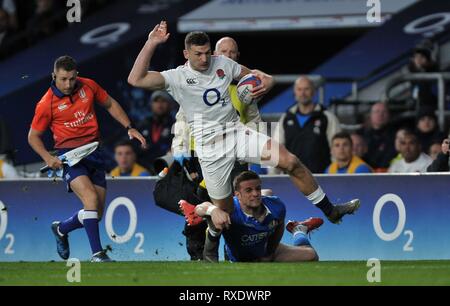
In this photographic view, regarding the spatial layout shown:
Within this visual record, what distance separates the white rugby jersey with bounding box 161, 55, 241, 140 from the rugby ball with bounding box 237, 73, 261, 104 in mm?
115

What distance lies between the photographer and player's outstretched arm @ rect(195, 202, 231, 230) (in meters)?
12.9

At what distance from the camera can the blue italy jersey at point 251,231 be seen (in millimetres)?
13383

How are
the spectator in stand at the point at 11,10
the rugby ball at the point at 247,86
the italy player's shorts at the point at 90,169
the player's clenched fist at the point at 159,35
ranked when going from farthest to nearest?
the spectator in stand at the point at 11,10 → the italy player's shorts at the point at 90,169 → the rugby ball at the point at 247,86 → the player's clenched fist at the point at 159,35

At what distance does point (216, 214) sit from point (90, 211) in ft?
5.82

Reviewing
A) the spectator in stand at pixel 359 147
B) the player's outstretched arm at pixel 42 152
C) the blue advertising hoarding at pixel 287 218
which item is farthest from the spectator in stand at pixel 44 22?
the player's outstretched arm at pixel 42 152

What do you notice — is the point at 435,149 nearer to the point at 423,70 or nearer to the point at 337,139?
the point at 337,139

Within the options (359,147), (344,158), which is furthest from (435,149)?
(344,158)

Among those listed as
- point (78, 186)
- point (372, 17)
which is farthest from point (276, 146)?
point (372, 17)

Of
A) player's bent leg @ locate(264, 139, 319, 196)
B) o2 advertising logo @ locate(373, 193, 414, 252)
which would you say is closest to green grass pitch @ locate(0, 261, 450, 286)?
player's bent leg @ locate(264, 139, 319, 196)

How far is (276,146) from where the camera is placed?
42.5 feet

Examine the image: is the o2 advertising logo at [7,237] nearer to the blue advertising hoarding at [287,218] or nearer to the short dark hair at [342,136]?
the blue advertising hoarding at [287,218]

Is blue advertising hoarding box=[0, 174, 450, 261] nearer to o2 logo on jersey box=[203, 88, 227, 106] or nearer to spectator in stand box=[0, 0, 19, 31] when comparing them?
o2 logo on jersey box=[203, 88, 227, 106]

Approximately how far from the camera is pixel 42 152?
→ 551 inches

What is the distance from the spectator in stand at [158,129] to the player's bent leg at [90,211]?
3.68 m
